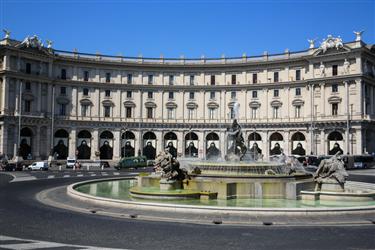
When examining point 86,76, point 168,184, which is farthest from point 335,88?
point 168,184

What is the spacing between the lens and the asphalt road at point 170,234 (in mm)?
12898

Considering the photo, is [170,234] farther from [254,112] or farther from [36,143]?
[254,112]

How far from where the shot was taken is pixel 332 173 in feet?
76.9

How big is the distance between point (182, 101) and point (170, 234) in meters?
76.2

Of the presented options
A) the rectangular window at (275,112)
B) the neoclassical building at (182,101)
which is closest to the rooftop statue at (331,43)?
the neoclassical building at (182,101)

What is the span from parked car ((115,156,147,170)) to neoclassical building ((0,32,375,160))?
57.4 ft

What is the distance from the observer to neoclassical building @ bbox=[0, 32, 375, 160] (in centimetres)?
7581

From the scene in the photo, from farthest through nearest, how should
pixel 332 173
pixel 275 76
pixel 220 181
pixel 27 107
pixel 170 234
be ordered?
pixel 275 76, pixel 27 107, pixel 220 181, pixel 332 173, pixel 170 234

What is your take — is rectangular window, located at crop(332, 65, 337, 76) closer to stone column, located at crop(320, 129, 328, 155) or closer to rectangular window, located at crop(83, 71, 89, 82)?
stone column, located at crop(320, 129, 328, 155)

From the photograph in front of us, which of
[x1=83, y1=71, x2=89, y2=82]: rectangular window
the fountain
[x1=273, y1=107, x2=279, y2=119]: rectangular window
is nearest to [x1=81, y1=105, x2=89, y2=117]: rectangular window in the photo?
[x1=83, y1=71, x2=89, y2=82]: rectangular window

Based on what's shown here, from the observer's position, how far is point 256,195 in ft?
78.0

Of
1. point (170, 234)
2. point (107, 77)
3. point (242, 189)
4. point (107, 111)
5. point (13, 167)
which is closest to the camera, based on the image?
point (170, 234)

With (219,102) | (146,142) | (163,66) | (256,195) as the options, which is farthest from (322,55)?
(256,195)

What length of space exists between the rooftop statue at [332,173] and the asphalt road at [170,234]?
288 inches
